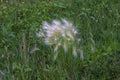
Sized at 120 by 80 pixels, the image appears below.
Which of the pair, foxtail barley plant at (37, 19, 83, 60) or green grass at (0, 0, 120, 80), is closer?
foxtail barley plant at (37, 19, 83, 60)

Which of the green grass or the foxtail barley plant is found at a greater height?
the foxtail barley plant

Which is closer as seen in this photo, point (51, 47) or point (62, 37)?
point (62, 37)

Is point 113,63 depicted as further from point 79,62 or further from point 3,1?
point 3,1

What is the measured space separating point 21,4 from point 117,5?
1456 mm

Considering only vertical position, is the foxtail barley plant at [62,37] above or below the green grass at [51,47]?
above

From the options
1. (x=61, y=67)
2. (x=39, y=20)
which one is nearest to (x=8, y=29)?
(x=39, y=20)

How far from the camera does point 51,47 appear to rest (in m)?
3.84

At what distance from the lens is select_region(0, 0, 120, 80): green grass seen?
135 inches

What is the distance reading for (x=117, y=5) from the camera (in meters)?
5.39

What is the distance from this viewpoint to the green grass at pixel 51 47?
3.43m

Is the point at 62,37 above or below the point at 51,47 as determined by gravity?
above

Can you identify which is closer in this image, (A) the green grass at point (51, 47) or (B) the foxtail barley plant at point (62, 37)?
(B) the foxtail barley plant at point (62, 37)

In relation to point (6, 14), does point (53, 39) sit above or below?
above

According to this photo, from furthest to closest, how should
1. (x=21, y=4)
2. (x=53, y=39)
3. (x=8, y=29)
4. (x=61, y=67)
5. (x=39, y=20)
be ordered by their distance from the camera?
1. (x=21, y=4)
2. (x=39, y=20)
3. (x=8, y=29)
4. (x=61, y=67)
5. (x=53, y=39)
